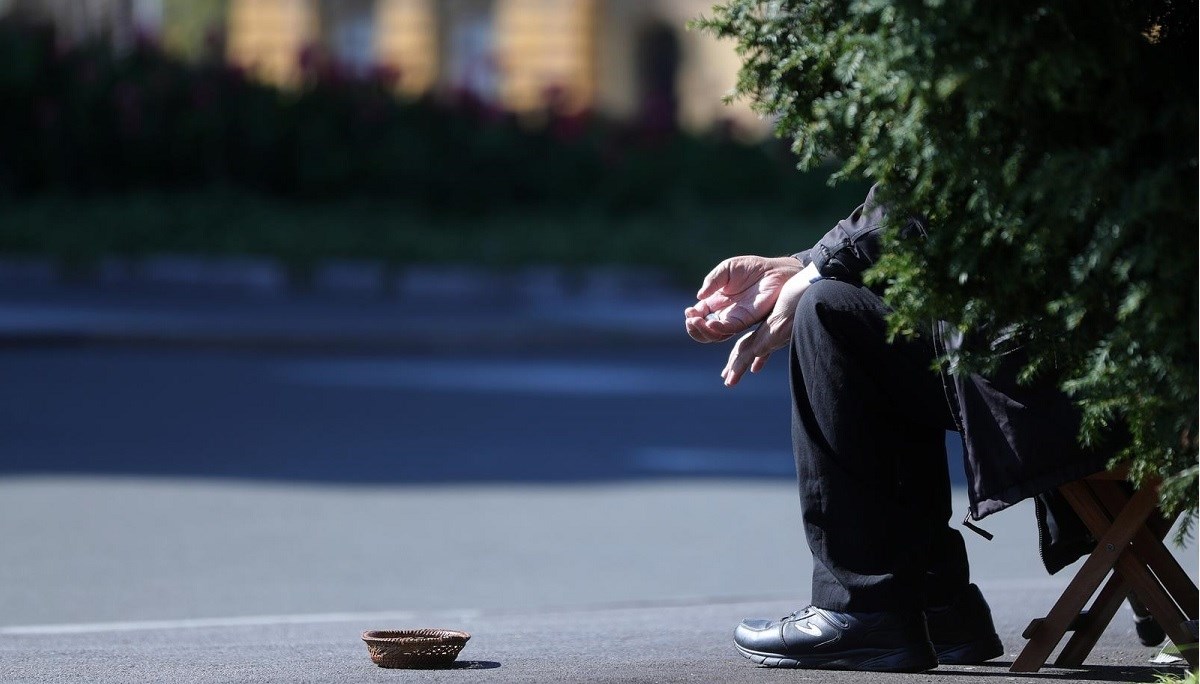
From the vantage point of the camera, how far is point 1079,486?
11.0 feet

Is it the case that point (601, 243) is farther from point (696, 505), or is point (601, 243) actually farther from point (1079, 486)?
point (1079, 486)

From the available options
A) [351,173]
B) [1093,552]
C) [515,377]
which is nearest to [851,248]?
[1093,552]

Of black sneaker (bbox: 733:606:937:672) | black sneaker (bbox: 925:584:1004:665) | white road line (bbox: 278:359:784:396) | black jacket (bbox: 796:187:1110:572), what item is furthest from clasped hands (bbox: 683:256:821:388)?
white road line (bbox: 278:359:784:396)

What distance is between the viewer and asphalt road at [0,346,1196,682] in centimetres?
404

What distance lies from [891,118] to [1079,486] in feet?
3.14

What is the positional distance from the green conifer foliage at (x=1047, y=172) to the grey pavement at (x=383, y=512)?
0.67 metres

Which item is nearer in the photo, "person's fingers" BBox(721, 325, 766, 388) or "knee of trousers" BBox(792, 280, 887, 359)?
"knee of trousers" BBox(792, 280, 887, 359)

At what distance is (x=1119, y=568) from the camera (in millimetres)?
3371

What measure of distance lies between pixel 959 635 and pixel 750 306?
770mm

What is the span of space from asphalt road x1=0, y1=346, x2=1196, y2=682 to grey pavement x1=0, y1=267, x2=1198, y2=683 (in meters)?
0.02

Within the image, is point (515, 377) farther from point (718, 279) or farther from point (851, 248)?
point (851, 248)

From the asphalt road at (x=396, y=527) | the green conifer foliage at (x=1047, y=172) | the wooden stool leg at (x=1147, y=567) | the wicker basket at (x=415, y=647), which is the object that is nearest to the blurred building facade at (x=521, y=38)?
the asphalt road at (x=396, y=527)

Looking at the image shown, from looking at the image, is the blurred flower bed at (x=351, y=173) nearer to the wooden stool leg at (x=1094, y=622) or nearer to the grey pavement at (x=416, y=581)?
the grey pavement at (x=416, y=581)

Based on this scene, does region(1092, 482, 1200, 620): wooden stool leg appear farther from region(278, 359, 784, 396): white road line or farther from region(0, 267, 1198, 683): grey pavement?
region(278, 359, 784, 396): white road line
